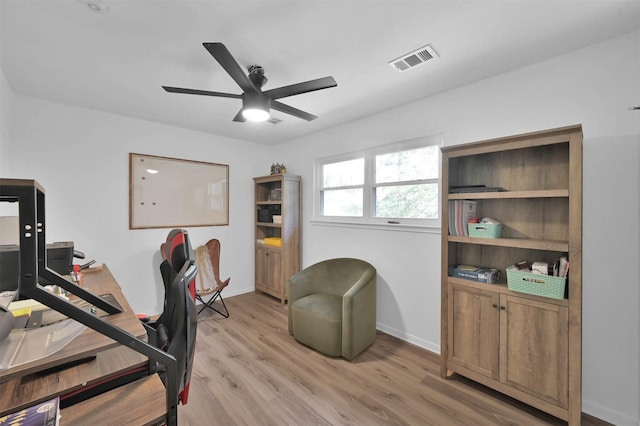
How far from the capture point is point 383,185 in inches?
123

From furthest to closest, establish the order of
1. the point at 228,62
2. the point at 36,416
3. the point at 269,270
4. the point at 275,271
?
1. the point at 269,270
2. the point at 275,271
3. the point at 228,62
4. the point at 36,416

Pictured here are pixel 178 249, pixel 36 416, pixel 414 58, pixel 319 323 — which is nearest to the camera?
pixel 36 416

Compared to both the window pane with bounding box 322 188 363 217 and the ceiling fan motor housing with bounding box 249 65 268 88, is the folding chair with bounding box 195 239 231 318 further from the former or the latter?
the ceiling fan motor housing with bounding box 249 65 268 88

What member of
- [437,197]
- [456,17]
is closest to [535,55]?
[456,17]

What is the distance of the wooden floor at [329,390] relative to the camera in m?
1.80

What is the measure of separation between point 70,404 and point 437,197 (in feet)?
9.20

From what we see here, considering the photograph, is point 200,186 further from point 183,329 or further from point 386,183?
point 183,329

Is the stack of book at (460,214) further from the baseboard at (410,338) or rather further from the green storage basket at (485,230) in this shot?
the baseboard at (410,338)

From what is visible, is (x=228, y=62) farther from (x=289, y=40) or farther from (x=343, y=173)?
(x=343, y=173)

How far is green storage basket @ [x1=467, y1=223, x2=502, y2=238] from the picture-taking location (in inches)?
79.0

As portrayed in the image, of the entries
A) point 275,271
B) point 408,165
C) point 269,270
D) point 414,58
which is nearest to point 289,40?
point 414,58

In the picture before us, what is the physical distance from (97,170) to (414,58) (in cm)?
353

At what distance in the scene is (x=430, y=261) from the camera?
104 inches

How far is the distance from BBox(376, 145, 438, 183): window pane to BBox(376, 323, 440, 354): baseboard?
1665 mm
